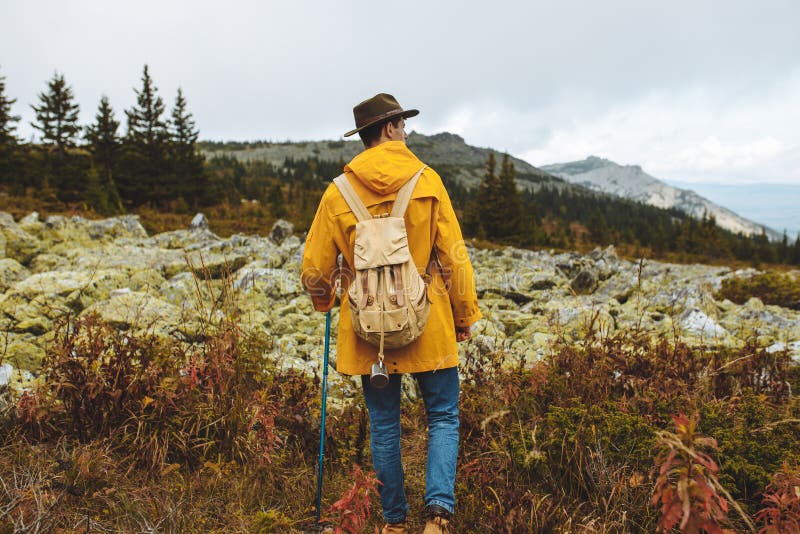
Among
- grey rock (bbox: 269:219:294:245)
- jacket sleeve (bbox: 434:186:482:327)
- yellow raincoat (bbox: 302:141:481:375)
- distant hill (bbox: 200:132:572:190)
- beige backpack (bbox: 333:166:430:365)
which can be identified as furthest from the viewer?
distant hill (bbox: 200:132:572:190)

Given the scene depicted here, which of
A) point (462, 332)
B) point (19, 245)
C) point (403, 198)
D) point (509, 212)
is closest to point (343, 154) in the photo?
point (509, 212)

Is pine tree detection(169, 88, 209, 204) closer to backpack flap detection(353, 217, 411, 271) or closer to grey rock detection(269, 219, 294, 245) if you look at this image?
grey rock detection(269, 219, 294, 245)

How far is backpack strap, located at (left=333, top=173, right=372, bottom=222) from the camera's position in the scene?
7.56 ft

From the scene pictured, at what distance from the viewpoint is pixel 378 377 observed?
2.16 meters

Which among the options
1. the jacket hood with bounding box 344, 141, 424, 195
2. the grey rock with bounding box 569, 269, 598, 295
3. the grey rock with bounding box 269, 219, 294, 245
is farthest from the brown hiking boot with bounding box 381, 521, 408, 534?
the grey rock with bounding box 269, 219, 294, 245

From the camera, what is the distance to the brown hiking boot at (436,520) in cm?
224

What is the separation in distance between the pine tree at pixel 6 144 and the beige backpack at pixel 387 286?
35897 millimetres

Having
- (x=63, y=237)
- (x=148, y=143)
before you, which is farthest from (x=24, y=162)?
(x=63, y=237)

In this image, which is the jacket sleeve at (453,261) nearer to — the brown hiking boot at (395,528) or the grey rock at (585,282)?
the brown hiking boot at (395,528)

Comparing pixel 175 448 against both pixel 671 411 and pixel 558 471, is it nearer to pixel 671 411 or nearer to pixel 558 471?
pixel 558 471

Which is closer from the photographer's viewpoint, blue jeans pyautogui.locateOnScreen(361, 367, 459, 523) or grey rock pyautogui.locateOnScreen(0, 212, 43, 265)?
blue jeans pyautogui.locateOnScreen(361, 367, 459, 523)

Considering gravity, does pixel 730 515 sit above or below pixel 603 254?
below

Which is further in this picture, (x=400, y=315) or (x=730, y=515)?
(x=730, y=515)

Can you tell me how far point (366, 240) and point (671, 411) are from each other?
2387 millimetres
